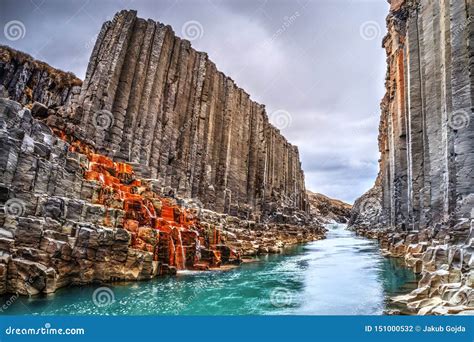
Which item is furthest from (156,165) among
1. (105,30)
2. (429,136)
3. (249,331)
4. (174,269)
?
(249,331)

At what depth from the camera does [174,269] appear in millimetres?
19453

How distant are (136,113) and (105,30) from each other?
34.7ft

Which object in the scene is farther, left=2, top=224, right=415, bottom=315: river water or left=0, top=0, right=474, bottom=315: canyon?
left=0, top=0, right=474, bottom=315: canyon

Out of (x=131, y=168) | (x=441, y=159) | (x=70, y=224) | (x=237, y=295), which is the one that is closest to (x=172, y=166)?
(x=131, y=168)

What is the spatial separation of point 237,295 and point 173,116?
3260 cm

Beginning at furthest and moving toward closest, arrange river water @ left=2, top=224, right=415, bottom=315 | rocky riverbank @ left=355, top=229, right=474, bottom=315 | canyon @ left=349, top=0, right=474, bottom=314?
river water @ left=2, top=224, right=415, bottom=315 → canyon @ left=349, top=0, right=474, bottom=314 → rocky riverbank @ left=355, top=229, right=474, bottom=315

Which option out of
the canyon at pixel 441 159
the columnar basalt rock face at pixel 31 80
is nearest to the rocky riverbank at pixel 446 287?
the canyon at pixel 441 159

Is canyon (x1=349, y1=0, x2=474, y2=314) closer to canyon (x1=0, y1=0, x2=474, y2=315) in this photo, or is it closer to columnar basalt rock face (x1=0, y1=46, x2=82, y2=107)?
canyon (x1=0, y1=0, x2=474, y2=315)

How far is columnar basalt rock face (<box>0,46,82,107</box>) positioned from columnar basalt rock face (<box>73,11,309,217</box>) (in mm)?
10250

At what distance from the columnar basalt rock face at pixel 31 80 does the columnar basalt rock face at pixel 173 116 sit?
10.3 m

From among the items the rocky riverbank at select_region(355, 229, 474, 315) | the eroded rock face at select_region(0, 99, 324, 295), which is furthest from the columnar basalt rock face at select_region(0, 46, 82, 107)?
the rocky riverbank at select_region(355, 229, 474, 315)

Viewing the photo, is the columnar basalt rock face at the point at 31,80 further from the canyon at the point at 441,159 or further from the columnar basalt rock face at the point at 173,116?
→ the canyon at the point at 441,159

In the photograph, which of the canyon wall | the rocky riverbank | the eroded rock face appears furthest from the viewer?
the canyon wall

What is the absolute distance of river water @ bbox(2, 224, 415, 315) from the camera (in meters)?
12.2
